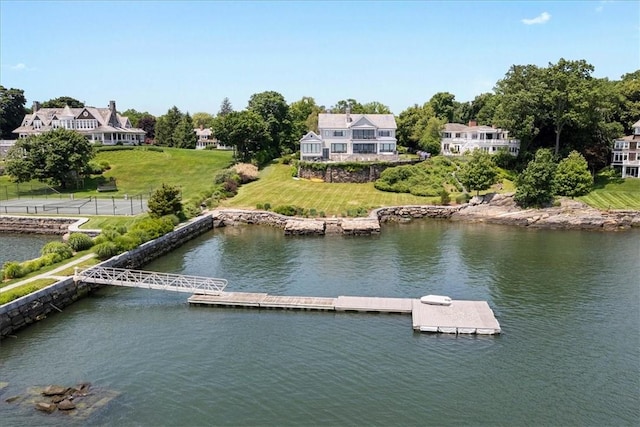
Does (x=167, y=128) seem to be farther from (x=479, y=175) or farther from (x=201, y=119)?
(x=479, y=175)

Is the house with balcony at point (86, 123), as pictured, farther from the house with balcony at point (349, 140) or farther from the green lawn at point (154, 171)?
the house with balcony at point (349, 140)

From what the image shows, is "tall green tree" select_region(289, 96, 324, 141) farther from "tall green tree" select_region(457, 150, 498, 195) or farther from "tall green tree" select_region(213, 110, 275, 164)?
"tall green tree" select_region(457, 150, 498, 195)

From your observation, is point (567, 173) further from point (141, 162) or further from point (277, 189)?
point (141, 162)

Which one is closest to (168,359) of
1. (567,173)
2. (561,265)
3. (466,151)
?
(561,265)

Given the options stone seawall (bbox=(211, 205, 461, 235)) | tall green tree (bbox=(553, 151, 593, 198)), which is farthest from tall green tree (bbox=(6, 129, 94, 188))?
tall green tree (bbox=(553, 151, 593, 198))

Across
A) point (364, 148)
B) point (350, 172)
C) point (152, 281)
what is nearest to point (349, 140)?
point (364, 148)

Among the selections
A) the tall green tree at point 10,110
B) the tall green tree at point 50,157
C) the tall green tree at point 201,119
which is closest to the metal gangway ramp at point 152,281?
the tall green tree at point 50,157
